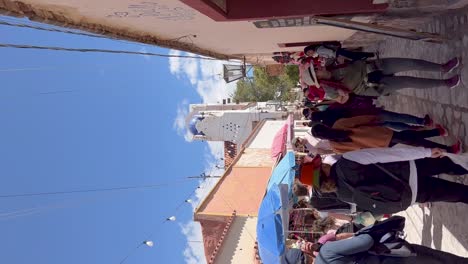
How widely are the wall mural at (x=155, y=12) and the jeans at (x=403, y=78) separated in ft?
9.35

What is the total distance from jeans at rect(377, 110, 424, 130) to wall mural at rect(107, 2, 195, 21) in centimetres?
313

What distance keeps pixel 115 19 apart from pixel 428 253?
5.25m

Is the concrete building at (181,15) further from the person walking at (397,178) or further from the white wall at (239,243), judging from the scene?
the white wall at (239,243)

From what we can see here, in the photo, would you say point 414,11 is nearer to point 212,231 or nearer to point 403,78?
point 403,78

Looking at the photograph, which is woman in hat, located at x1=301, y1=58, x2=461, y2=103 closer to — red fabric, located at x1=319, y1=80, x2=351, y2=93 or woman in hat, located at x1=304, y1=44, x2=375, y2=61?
red fabric, located at x1=319, y1=80, x2=351, y2=93

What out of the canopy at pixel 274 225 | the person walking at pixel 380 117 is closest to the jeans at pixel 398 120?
the person walking at pixel 380 117

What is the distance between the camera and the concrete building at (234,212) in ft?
45.7

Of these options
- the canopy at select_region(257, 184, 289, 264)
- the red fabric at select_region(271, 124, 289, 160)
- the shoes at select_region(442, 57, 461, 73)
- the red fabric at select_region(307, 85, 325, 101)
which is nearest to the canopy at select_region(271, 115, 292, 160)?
the red fabric at select_region(271, 124, 289, 160)

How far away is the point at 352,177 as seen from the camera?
178 inches

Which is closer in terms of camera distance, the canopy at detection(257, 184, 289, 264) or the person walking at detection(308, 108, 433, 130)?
the person walking at detection(308, 108, 433, 130)

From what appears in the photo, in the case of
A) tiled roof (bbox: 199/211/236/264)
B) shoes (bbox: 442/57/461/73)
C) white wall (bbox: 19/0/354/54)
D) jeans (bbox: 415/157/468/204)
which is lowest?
tiled roof (bbox: 199/211/236/264)

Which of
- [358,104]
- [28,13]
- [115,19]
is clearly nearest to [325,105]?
[358,104]

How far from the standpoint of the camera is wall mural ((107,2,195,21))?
5664 mm

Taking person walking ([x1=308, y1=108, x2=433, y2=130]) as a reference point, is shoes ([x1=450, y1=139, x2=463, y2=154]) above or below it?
below
